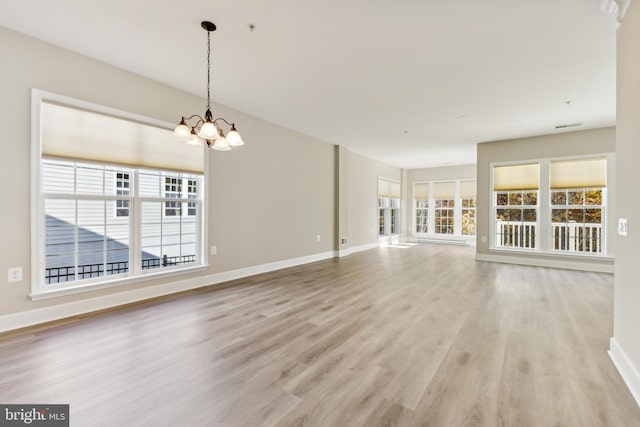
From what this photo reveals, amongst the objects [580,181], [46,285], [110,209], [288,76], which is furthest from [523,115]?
[46,285]

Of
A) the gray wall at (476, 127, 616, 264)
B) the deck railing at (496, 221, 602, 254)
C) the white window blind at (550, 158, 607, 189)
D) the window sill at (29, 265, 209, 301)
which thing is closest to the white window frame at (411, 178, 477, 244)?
the deck railing at (496, 221, 602, 254)

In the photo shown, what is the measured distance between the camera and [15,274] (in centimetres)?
263

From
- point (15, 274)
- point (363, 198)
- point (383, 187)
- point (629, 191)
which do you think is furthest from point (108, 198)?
point (383, 187)

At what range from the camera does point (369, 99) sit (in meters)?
4.14

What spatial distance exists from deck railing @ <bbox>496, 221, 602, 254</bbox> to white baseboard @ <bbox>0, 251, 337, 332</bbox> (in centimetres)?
616

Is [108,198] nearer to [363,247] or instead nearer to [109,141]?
[109,141]

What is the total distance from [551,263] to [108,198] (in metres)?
8.05

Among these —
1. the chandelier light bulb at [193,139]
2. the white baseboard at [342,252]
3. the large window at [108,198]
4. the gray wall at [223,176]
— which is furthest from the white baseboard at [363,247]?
the chandelier light bulb at [193,139]

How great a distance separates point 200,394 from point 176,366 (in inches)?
17.5

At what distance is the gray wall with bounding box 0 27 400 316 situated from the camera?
2619mm

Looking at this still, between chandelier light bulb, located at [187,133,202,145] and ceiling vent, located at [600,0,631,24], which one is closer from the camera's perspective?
ceiling vent, located at [600,0,631,24]

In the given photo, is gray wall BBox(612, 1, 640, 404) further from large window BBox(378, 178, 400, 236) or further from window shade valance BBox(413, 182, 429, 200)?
window shade valance BBox(413, 182, 429, 200)

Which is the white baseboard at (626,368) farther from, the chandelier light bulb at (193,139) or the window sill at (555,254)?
the window sill at (555,254)

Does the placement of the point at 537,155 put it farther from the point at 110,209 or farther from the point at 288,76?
the point at 110,209
